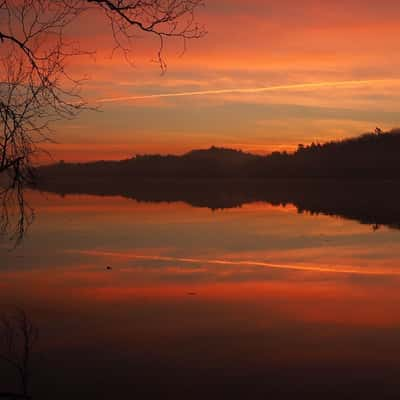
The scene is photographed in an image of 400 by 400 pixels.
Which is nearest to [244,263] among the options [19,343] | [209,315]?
[209,315]

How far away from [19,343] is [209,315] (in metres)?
2.66

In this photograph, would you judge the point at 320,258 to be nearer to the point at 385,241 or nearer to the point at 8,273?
the point at 385,241

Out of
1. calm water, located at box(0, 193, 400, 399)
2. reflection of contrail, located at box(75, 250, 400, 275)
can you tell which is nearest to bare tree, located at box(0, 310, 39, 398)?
calm water, located at box(0, 193, 400, 399)

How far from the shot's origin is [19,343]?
848cm

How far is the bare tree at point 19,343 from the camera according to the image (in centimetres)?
738

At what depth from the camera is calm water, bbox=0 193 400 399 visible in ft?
23.5

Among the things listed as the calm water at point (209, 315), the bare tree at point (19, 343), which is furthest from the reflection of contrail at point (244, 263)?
the bare tree at point (19, 343)

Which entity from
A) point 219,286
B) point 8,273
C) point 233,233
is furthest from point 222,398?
point 233,233

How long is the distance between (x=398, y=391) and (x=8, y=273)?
867cm

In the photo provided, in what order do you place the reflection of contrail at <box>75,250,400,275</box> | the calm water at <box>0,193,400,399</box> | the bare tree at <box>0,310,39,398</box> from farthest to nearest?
the reflection of contrail at <box>75,250,400,275</box>
the bare tree at <box>0,310,39,398</box>
the calm water at <box>0,193,400,399</box>

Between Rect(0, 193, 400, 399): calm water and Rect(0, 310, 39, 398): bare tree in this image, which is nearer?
Rect(0, 193, 400, 399): calm water

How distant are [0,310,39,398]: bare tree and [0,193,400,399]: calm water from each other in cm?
10

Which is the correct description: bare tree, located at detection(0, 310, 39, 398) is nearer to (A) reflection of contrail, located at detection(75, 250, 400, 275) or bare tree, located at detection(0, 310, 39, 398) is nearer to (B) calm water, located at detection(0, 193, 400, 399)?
(B) calm water, located at detection(0, 193, 400, 399)

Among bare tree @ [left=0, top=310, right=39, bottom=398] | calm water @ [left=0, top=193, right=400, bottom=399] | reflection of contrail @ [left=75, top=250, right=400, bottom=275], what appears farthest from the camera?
reflection of contrail @ [left=75, top=250, right=400, bottom=275]
